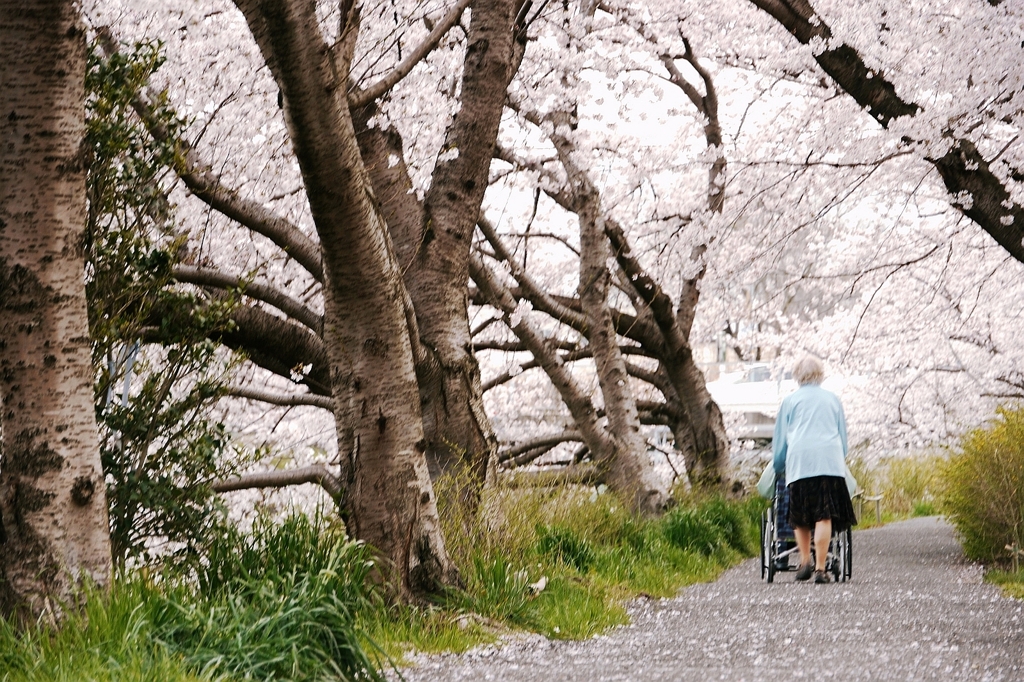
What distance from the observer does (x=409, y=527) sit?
5461 mm

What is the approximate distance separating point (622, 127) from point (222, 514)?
37.5 feet

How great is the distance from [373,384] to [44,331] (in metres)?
1.82

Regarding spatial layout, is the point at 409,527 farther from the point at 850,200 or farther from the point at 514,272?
the point at 850,200

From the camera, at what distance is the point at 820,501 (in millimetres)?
8195

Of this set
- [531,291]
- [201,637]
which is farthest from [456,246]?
[531,291]

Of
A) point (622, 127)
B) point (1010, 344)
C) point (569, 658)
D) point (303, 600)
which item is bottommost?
point (569, 658)

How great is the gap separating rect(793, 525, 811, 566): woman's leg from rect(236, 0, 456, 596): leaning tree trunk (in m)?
3.78

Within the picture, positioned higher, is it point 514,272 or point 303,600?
point 514,272

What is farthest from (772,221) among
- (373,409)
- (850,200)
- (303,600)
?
(303,600)

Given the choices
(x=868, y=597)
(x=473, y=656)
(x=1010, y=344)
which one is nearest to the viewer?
(x=473, y=656)

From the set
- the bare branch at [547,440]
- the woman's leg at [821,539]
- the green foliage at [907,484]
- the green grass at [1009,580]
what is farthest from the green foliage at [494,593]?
the green foliage at [907,484]

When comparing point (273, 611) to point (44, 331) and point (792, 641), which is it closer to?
point (44, 331)

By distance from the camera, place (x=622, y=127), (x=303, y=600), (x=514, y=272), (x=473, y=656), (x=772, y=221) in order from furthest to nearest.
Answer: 1. (x=622, y=127)
2. (x=772, y=221)
3. (x=514, y=272)
4. (x=473, y=656)
5. (x=303, y=600)

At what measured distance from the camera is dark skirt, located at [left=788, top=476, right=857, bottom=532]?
26.7 feet
